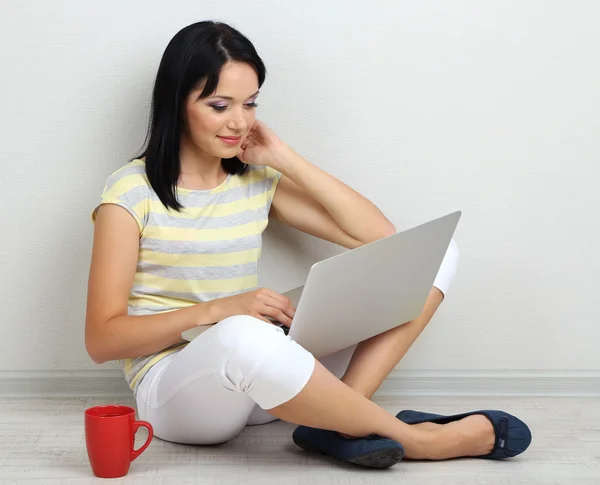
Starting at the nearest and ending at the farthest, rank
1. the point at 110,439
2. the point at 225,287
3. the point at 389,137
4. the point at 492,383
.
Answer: the point at 110,439 → the point at 225,287 → the point at 389,137 → the point at 492,383

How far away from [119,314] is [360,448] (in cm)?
53

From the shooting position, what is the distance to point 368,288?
1.64 metres

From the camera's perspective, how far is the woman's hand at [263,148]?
1.97m

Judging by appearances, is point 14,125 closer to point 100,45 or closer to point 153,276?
point 100,45

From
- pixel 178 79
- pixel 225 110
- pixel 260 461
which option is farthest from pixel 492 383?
pixel 178 79

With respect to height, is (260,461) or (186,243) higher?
(186,243)

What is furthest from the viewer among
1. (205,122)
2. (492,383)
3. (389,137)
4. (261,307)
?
(492,383)

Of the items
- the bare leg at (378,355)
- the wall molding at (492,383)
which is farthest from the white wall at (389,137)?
the bare leg at (378,355)

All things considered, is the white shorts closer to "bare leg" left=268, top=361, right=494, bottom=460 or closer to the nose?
"bare leg" left=268, top=361, right=494, bottom=460

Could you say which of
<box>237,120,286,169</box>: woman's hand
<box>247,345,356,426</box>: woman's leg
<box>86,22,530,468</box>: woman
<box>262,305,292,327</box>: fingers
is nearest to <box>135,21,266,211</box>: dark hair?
<box>86,22,530,468</box>: woman

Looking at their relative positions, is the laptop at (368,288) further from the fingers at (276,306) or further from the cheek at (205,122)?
Answer: the cheek at (205,122)

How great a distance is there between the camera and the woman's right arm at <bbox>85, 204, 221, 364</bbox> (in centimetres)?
176

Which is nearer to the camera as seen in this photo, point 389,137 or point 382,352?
point 382,352

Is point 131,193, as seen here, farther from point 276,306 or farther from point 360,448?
point 360,448
